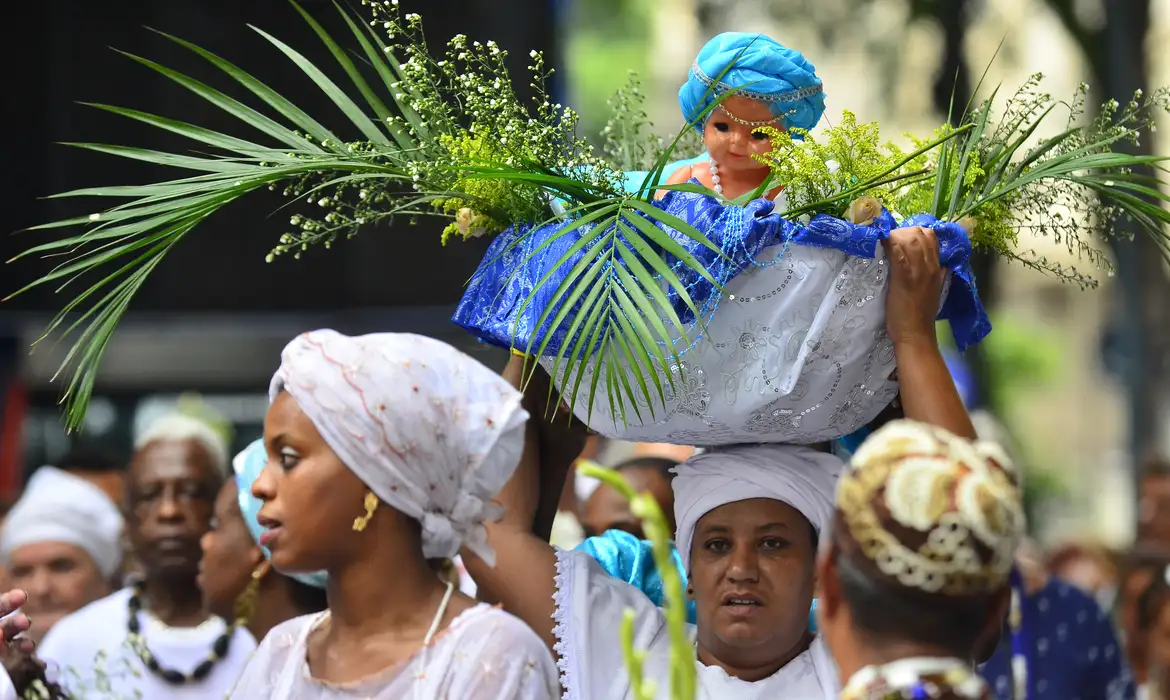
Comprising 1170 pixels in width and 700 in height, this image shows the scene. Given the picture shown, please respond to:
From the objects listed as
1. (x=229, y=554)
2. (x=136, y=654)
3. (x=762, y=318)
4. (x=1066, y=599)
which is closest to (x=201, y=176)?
(x=762, y=318)

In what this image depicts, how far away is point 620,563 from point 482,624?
0.89m

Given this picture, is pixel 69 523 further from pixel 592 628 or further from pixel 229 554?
pixel 592 628

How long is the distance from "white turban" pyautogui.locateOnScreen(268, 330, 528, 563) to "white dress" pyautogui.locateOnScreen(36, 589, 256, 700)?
2250 millimetres

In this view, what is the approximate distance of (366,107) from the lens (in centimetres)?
720

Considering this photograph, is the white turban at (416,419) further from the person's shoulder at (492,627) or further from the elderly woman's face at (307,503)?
the person's shoulder at (492,627)

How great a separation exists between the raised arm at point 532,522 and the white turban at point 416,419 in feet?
0.94

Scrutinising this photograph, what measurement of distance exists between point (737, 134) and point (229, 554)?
2.28 meters

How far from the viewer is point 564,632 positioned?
3.78m

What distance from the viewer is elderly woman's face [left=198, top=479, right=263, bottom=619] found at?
16.9ft

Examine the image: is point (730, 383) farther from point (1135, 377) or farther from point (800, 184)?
point (1135, 377)

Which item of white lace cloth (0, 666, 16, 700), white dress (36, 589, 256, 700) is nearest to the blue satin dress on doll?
white lace cloth (0, 666, 16, 700)

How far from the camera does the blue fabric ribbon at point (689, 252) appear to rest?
3346 mm

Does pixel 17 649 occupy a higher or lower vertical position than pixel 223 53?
lower

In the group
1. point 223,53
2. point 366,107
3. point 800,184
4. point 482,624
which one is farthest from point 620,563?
point 223,53
